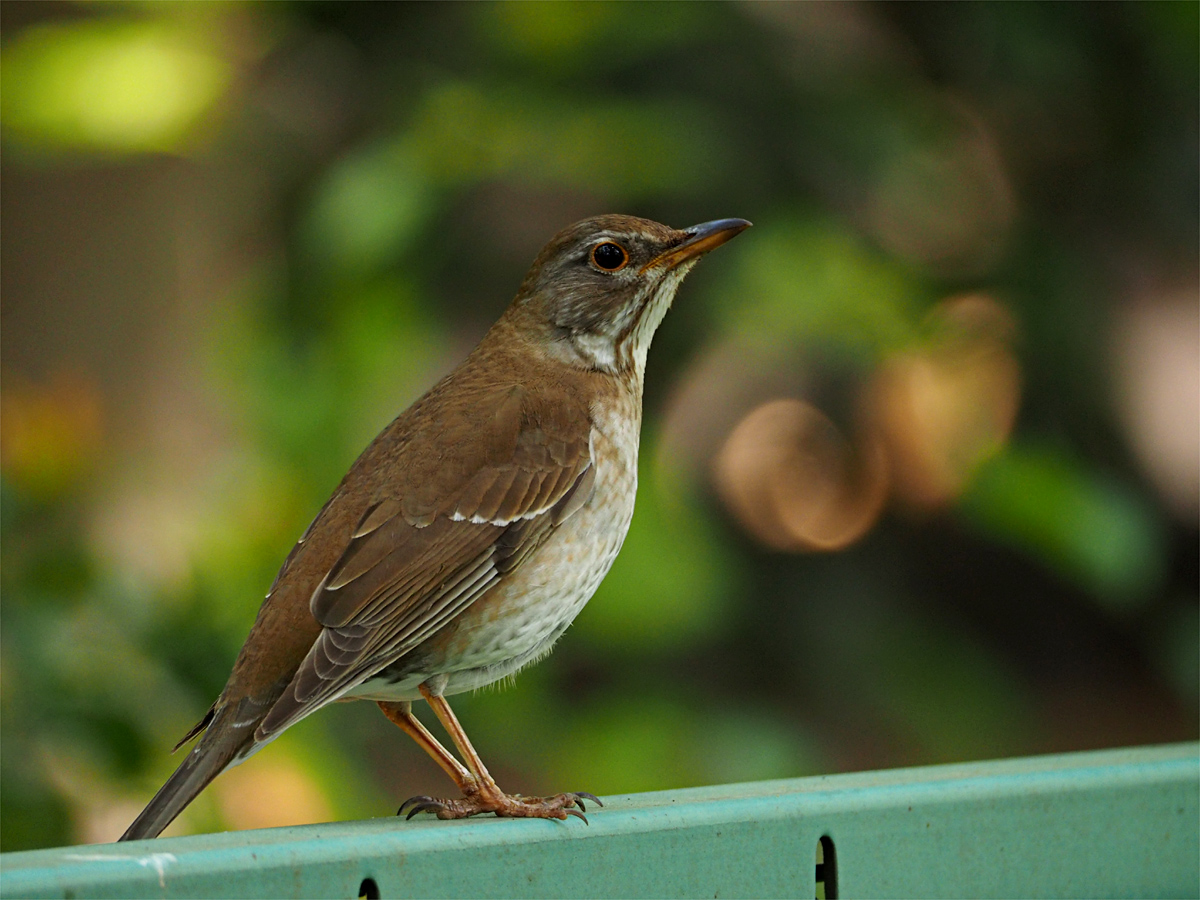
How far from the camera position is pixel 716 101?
4.49 m

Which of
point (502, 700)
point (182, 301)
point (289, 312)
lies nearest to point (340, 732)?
point (502, 700)

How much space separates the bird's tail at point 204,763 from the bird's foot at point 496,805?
307mm

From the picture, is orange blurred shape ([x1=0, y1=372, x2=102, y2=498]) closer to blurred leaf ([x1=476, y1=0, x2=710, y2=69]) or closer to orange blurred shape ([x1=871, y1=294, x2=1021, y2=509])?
blurred leaf ([x1=476, y1=0, x2=710, y2=69])

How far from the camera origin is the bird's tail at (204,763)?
2129 millimetres

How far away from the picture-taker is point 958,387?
4742 mm

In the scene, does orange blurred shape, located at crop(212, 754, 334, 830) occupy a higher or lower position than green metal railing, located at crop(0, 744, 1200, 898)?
lower

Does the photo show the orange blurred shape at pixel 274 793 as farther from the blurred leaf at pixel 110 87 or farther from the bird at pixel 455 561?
the blurred leaf at pixel 110 87

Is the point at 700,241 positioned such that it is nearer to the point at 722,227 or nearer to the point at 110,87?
the point at 722,227

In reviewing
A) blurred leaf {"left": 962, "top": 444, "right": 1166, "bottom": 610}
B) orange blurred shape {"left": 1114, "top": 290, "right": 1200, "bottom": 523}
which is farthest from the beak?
orange blurred shape {"left": 1114, "top": 290, "right": 1200, "bottom": 523}

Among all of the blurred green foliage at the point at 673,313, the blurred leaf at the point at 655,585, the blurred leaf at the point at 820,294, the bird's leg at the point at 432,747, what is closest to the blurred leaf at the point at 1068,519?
the blurred green foliage at the point at 673,313

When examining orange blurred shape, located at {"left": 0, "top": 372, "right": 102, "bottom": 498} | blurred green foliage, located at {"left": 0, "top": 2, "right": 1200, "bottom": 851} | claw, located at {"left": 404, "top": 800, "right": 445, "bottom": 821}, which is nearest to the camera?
claw, located at {"left": 404, "top": 800, "right": 445, "bottom": 821}

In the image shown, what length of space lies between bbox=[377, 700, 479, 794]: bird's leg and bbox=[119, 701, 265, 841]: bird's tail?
42 centimetres

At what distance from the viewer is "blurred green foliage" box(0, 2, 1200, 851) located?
3.85 meters

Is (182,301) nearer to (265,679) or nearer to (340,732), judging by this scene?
(340,732)
